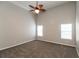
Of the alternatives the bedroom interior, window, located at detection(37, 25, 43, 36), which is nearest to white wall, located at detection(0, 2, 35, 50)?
the bedroom interior

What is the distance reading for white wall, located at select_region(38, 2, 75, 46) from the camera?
4.62m

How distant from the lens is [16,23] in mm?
4766

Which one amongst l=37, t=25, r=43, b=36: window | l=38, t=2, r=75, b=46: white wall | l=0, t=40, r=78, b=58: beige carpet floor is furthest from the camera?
l=37, t=25, r=43, b=36: window

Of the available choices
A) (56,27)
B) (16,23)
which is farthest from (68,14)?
(16,23)

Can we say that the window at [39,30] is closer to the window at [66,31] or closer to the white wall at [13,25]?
the white wall at [13,25]

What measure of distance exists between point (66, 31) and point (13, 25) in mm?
3696

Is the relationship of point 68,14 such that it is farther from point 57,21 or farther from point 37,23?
point 37,23

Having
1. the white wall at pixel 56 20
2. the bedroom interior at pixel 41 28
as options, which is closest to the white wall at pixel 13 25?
the bedroom interior at pixel 41 28

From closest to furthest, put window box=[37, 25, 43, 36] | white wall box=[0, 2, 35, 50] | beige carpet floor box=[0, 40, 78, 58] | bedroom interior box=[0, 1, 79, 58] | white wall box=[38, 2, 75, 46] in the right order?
beige carpet floor box=[0, 40, 78, 58]
bedroom interior box=[0, 1, 79, 58]
white wall box=[0, 2, 35, 50]
white wall box=[38, 2, 75, 46]
window box=[37, 25, 43, 36]

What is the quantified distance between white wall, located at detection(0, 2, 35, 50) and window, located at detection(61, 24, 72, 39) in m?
2.89

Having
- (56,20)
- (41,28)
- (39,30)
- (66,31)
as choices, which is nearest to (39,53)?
(66,31)

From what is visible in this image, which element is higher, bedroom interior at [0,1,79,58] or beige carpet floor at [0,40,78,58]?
bedroom interior at [0,1,79,58]

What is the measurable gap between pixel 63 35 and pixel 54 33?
0.76 metres

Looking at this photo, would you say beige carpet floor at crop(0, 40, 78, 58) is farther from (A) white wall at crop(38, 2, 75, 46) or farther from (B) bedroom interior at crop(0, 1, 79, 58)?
(A) white wall at crop(38, 2, 75, 46)
